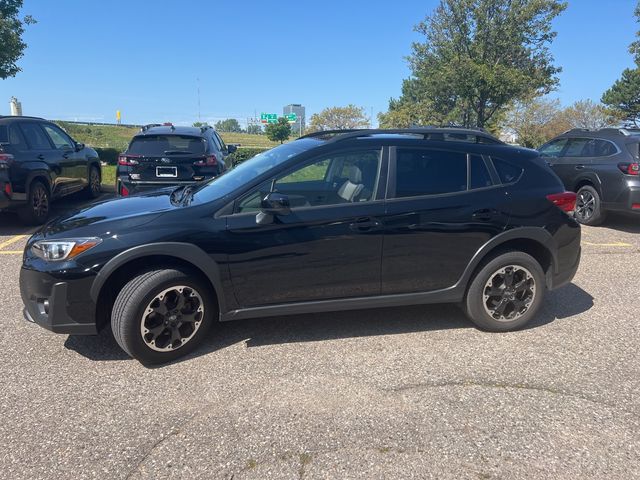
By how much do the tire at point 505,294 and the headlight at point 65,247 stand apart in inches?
116

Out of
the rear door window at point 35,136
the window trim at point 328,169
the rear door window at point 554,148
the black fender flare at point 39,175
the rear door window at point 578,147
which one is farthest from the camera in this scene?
the rear door window at point 554,148

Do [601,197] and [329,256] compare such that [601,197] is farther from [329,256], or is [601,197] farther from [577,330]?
[329,256]

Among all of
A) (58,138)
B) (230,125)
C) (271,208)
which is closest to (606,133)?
(271,208)

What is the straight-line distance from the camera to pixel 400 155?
12.3 ft

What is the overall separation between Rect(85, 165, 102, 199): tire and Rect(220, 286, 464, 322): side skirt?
310 inches

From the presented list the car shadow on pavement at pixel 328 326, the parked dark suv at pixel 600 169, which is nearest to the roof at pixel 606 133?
the parked dark suv at pixel 600 169

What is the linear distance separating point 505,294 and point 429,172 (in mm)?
1214

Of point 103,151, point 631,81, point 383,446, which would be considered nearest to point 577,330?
point 383,446

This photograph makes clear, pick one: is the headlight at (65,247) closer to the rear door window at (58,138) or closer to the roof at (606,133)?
the rear door window at (58,138)

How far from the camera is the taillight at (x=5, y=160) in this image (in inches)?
269

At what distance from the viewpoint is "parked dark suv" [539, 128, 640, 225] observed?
7613mm

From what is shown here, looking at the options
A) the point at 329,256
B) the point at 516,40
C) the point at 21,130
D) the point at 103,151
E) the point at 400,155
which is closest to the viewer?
the point at 329,256

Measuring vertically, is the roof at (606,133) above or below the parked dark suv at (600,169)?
above

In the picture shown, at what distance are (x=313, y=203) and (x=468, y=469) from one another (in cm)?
202
